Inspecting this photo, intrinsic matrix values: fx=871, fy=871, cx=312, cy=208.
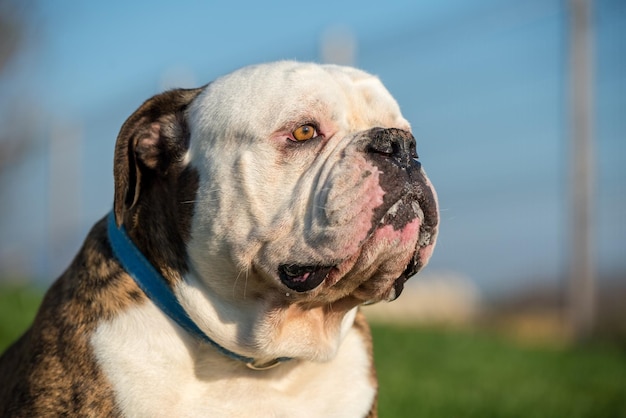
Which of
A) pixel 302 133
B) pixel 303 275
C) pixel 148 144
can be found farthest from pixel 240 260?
pixel 148 144

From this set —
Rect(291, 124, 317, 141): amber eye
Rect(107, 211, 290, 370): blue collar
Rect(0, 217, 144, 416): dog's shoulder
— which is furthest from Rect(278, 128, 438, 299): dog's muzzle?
Rect(0, 217, 144, 416): dog's shoulder

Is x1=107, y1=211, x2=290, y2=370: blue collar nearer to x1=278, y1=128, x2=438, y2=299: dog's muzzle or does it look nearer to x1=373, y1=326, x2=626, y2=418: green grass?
x1=278, y1=128, x2=438, y2=299: dog's muzzle

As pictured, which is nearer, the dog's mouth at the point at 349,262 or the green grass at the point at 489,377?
the dog's mouth at the point at 349,262

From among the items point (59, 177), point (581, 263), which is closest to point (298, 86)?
point (581, 263)

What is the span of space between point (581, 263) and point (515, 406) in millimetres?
3913

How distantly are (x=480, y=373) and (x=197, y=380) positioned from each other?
3.93m

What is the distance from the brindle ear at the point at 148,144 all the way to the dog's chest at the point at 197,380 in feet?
1.61

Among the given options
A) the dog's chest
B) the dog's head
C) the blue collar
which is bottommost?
the dog's chest

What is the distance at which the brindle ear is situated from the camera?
326cm

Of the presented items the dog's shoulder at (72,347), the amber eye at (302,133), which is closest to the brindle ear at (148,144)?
the dog's shoulder at (72,347)

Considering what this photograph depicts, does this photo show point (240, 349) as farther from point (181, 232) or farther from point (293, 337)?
point (181, 232)

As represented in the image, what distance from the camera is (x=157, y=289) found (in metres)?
3.14

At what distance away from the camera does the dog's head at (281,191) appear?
9.70ft

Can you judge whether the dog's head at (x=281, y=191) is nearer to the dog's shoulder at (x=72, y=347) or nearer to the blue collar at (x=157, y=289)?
the blue collar at (x=157, y=289)
